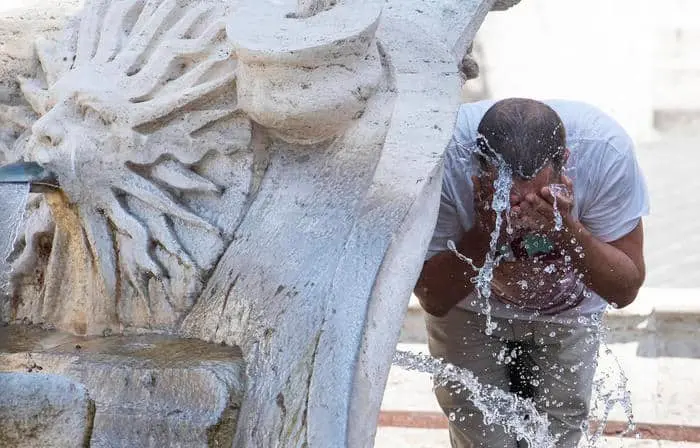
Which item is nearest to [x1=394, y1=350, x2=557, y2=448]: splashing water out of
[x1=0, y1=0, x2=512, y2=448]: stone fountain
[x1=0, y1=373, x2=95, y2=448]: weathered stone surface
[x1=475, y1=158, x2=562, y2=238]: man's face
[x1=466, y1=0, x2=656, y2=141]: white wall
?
[x1=475, y1=158, x2=562, y2=238]: man's face

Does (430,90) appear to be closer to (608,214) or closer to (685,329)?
(608,214)

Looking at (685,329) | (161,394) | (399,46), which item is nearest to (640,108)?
(685,329)

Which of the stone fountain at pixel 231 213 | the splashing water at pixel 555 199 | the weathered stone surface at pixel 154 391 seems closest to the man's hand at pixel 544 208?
the splashing water at pixel 555 199

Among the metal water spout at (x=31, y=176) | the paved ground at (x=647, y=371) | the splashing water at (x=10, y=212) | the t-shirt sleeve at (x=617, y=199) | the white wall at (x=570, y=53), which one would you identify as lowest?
the paved ground at (x=647, y=371)

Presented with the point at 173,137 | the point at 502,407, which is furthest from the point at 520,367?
the point at 173,137

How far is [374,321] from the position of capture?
189 cm

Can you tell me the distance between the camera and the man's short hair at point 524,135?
2.30m

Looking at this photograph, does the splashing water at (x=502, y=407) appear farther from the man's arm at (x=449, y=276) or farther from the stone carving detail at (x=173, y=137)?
the stone carving detail at (x=173, y=137)

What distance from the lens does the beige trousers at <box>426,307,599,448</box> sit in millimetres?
2742

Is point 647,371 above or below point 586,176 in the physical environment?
below

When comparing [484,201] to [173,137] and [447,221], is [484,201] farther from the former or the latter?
[173,137]

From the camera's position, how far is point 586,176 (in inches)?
98.7

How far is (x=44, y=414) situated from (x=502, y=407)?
1.41 meters

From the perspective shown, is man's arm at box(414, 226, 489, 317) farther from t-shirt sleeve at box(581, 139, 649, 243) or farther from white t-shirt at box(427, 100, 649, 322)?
t-shirt sleeve at box(581, 139, 649, 243)
